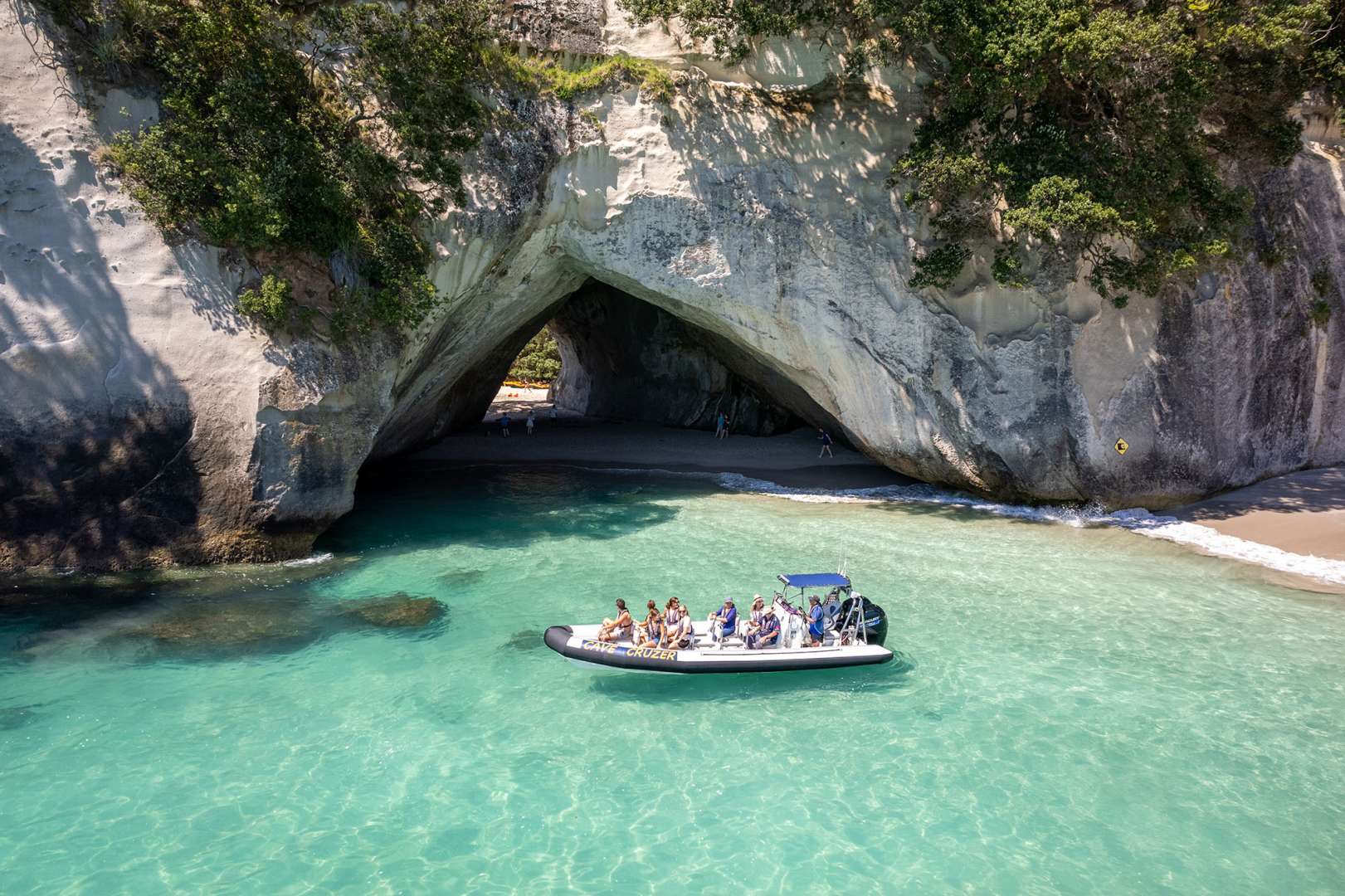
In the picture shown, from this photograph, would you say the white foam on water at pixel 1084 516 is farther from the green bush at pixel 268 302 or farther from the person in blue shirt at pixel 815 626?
the green bush at pixel 268 302

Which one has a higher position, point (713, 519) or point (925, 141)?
point (925, 141)

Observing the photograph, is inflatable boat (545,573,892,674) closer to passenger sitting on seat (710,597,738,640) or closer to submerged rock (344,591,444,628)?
passenger sitting on seat (710,597,738,640)

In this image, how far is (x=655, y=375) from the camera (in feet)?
116

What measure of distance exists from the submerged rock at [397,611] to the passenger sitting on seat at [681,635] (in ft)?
13.9

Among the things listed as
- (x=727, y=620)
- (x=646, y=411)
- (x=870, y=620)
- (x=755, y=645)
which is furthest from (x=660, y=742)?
(x=646, y=411)

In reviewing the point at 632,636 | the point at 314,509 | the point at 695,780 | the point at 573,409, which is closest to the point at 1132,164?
the point at 632,636

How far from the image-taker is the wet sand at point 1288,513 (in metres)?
16.9

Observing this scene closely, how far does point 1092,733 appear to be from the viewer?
32.8 feet

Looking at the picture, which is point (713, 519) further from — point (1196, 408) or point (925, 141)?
point (1196, 408)

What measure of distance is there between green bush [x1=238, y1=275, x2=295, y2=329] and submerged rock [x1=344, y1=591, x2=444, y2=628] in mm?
5507

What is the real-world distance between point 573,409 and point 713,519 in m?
22.8

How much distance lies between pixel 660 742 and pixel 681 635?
177cm

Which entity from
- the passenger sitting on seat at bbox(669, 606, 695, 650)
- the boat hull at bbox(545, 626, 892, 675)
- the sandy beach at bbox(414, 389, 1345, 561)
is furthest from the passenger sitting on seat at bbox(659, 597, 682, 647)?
the sandy beach at bbox(414, 389, 1345, 561)

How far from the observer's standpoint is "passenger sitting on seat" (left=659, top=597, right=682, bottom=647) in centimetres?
1139
